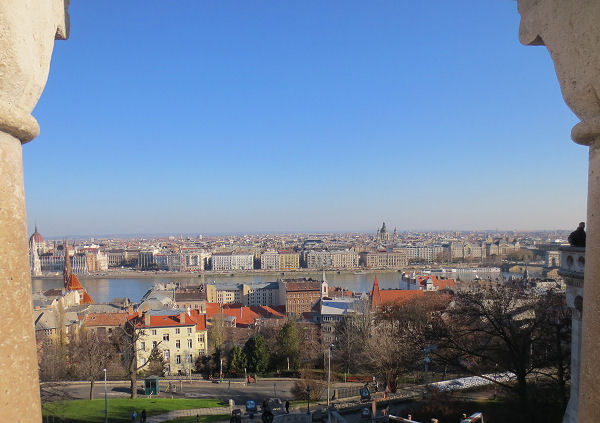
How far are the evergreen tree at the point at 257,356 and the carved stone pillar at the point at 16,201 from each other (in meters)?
14.4

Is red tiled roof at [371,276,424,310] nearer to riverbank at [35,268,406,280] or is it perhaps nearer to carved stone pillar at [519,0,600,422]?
carved stone pillar at [519,0,600,422]

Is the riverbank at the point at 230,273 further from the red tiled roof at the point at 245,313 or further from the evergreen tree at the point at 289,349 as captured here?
the evergreen tree at the point at 289,349

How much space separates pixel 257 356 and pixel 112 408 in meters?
5.85

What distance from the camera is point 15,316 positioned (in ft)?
3.53

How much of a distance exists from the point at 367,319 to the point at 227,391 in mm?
8171

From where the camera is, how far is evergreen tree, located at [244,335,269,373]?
48.9ft

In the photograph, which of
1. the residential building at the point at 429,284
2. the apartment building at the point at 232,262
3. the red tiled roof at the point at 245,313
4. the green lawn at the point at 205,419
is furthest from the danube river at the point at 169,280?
the green lawn at the point at 205,419

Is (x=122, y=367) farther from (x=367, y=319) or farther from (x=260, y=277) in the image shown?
(x=260, y=277)

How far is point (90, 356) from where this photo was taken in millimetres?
14125

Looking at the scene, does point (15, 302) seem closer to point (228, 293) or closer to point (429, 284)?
point (429, 284)

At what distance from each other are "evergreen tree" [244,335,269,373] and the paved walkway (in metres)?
5.04

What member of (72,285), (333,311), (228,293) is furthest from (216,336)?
(228,293)

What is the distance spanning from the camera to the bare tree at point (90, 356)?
13477 millimetres

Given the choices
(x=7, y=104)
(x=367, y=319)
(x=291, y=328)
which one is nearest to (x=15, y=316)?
(x=7, y=104)
